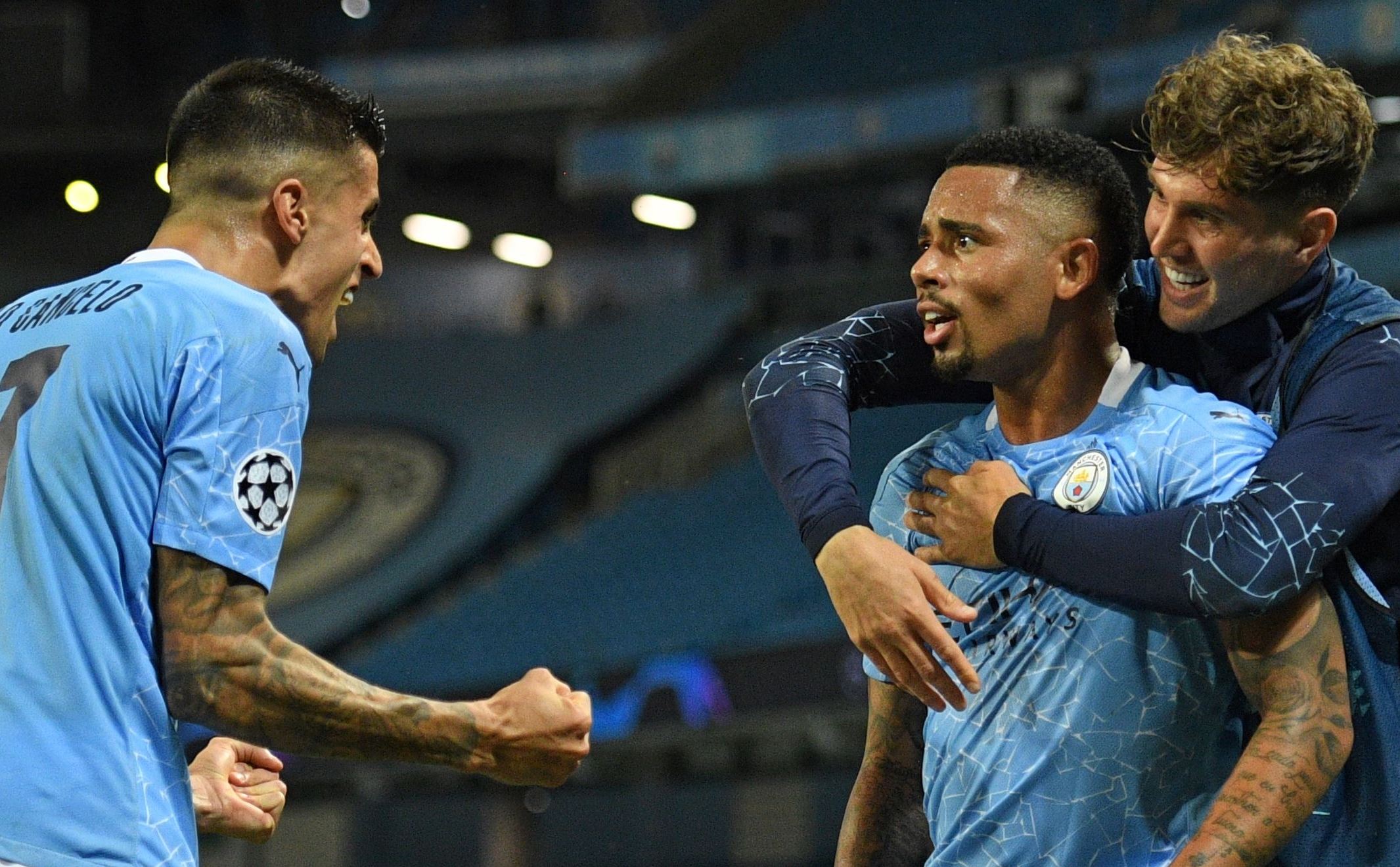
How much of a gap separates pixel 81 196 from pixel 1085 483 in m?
21.4

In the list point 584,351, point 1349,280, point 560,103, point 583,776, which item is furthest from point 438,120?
point 1349,280

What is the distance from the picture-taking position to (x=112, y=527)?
239cm

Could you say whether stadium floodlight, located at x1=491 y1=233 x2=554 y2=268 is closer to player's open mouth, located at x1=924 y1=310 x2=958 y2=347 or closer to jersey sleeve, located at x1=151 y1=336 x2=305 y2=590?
player's open mouth, located at x1=924 y1=310 x2=958 y2=347

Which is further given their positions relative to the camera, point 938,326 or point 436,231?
point 436,231

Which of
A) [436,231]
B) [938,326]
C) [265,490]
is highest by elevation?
[436,231]

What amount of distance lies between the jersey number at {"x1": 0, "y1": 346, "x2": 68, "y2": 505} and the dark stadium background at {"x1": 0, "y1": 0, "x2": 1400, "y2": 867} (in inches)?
402

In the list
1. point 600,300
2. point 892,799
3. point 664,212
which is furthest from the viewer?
point 600,300

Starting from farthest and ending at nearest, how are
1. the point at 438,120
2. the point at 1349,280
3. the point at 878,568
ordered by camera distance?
the point at 438,120 → the point at 1349,280 → the point at 878,568

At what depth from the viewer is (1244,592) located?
251 cm

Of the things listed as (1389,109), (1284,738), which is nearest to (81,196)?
(1389,109)

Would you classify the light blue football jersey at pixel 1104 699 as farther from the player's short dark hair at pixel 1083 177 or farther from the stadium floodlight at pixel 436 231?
the stadium floodlight at pixel 436 231

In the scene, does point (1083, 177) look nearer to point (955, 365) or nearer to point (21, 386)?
point (955, 365)

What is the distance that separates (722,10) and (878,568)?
656 inches

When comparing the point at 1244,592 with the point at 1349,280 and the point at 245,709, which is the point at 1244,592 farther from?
the point at 245,709
